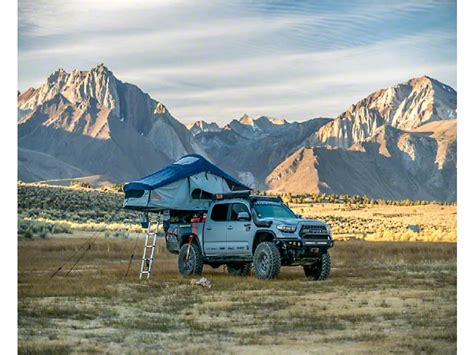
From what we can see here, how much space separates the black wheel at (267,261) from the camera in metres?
20.2

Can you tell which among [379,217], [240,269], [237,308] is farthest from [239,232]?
[379,217]

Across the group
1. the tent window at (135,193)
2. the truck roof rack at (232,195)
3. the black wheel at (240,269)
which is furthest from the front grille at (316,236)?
the tent window at (135,193)

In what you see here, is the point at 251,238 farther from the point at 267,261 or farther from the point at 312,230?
the point at 312,230

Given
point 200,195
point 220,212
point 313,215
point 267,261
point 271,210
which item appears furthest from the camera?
point 313,215

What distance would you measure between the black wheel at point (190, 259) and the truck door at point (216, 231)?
0.88 feet

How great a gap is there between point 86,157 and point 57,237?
91666mm

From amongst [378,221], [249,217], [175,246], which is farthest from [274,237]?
[378,221]

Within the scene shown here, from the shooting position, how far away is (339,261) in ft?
90.7

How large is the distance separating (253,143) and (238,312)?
374 ft

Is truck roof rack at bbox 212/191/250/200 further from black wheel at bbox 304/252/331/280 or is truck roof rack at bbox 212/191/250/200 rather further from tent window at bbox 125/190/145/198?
black wheel at bbox 304/252/331/280

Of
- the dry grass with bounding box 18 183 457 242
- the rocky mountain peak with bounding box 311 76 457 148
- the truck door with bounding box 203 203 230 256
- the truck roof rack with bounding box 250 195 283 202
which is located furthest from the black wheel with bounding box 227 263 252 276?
the rocky mountain peak with bounding box 311 76 457 148

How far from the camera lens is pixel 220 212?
21.9 metres

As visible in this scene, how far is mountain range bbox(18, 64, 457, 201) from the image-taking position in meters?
112
